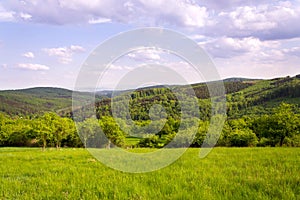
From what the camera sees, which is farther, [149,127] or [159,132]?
[159,132]

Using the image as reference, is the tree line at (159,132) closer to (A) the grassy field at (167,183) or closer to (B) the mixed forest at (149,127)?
(B) the mixed forest at (149,127)

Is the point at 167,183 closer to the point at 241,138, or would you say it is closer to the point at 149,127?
the point at 149,127

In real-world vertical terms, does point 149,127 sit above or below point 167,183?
above

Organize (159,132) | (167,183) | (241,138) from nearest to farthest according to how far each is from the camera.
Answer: (167,183) < (159,132) < (241,138)

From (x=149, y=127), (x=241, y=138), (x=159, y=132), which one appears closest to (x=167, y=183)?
(x=149, y=127)

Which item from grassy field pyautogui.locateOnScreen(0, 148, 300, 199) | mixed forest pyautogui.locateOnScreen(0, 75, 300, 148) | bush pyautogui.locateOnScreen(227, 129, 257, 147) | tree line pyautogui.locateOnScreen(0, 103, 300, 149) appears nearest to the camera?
grassy field pyautogui.locateOnScreen(0, 148, 300, 199)

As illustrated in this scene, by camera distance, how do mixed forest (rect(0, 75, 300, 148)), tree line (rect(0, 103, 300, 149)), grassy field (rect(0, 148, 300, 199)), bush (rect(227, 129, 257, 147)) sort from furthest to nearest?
bush (rect(227, 129, 257, 147)) < tree line (rect(0, 103, 300, 149)) < mixed forest (rect(0, 75, 300, 148)) < grassy field (rect(0, 148, 300, 199))

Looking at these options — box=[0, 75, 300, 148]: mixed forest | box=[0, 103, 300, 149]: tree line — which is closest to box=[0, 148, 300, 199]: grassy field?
box=[0, 75, 300, 148]: mixed forest

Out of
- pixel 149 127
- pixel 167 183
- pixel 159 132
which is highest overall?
pixel 149 127

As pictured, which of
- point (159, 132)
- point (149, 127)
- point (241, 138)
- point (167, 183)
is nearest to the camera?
point (167, 183)

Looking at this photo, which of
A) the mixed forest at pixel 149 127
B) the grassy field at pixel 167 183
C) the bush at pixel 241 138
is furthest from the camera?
the bush at pixel 241 138

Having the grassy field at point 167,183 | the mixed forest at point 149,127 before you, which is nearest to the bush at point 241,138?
the mixed forest at point 149,127

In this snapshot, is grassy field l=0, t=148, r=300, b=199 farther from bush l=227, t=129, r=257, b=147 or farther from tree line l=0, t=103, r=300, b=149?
bush l=227, t=129, r=257, b=147

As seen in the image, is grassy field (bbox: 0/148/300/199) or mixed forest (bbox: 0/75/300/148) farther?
mixed forest (bbox: 0/75/300/148)
